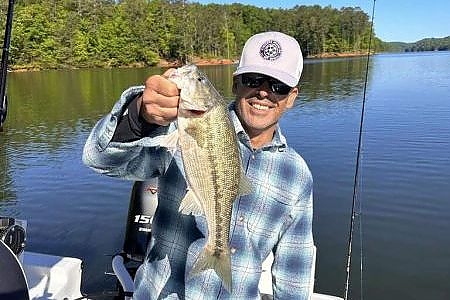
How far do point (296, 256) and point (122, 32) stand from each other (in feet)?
229

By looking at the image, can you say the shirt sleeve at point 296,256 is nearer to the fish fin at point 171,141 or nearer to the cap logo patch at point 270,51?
the cap logo patch at point 270,51

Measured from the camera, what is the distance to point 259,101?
216cm

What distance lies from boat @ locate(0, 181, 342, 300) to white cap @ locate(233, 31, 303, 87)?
1.13 meters

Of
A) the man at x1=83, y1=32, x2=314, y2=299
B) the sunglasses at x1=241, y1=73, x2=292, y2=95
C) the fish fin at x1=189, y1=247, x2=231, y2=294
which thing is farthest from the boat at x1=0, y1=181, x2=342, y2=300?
the sunglasses at x1=241, y1=73, x2=292, y2=95

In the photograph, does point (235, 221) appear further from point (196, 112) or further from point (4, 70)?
point (4, 70)

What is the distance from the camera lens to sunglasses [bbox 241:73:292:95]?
217cm

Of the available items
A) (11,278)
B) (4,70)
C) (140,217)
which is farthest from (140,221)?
(11,278)

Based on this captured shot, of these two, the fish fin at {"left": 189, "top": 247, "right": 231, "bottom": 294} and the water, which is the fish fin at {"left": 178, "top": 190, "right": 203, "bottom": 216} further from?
the water

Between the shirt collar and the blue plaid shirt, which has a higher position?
the shirt collar

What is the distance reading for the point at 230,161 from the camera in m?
→ 1.88

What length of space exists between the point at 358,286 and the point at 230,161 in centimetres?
579

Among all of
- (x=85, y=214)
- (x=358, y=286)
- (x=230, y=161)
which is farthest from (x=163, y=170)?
(x=85, y=214)

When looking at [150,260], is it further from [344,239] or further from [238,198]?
[344,239]

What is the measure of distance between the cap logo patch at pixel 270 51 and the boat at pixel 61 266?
3.98ft
